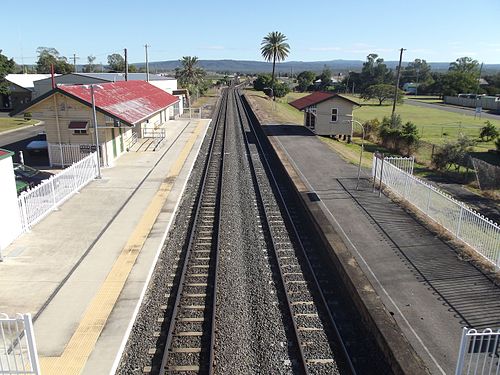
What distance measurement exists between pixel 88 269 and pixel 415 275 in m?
8.80

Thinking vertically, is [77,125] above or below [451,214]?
above

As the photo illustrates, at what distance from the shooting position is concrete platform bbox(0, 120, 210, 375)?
28.2ft

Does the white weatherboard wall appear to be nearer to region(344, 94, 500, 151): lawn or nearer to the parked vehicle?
the parked vehicle

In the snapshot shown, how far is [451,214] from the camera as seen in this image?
46.6 ft

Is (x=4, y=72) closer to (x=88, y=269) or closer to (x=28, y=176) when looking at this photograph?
(x=28, y=176)

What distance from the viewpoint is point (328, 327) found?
9680 millimetres

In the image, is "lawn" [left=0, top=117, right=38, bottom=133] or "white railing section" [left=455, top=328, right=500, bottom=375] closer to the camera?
"white railing section" [left=455, top=328, right=500, bottom=375]

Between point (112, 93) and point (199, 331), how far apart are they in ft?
70.6

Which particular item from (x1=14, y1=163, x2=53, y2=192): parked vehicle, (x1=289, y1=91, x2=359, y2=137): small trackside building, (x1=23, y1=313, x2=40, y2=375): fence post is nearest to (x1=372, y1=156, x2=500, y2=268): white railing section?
(x1=23, y1=313, x2=40, y2=375): fence post

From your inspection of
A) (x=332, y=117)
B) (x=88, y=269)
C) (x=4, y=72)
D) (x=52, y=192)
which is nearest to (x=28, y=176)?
(x=52, y=192)

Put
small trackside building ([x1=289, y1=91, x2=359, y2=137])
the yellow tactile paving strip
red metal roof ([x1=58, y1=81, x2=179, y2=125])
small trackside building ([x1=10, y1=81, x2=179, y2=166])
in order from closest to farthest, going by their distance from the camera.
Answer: the yellow tactile paving strip → small trackside building ([x1=10, y1=81, x2=179, y2=166]) → red metal roof ([x1=58, y1=81, x2=179, y2=125]) → small trackside building ([x1=289, y1=91, x2=359, y2=137])

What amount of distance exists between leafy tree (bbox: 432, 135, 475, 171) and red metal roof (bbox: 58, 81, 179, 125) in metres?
18.2

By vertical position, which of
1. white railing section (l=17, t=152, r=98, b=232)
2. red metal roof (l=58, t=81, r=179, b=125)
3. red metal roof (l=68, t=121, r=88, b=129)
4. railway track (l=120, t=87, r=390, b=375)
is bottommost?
railway track (l=120, t=87, r=390, b=375)

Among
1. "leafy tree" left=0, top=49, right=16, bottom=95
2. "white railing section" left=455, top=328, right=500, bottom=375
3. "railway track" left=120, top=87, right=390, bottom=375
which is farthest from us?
"leafy tree" left=0, top=49, right=16, bottom=95
